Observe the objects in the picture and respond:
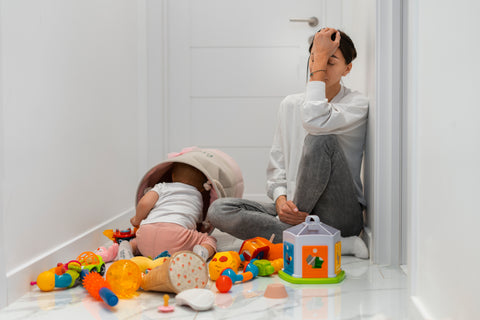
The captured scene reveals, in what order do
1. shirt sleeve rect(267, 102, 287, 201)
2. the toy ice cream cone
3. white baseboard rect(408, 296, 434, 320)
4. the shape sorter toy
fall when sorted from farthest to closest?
shirt sleeve rect(267, 102, 287, 201)
the shape sorter toy
the toy ice cream cone
white baseboard rect(408, 296, 434, 320)

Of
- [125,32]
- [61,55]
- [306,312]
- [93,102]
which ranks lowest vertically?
[306,312]

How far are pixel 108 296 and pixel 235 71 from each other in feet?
6.21

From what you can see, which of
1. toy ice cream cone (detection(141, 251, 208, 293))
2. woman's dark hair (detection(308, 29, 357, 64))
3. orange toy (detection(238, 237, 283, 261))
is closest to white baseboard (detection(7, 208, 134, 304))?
toy ice cream cone (detection(141, 251, 208, 293))

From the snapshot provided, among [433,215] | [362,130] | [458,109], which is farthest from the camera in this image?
[362,130]

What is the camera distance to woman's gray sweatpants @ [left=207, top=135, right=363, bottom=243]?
174cm

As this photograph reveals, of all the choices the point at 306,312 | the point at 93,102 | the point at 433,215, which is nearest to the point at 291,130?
the point at 93,102

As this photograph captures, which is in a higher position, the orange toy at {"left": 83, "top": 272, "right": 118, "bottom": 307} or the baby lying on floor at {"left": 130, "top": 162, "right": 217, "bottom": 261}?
the baby lying on floor at {"left": 130, "top": 162, "right": 217, "bottom": 261}

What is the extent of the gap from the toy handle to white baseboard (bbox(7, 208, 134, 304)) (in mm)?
256

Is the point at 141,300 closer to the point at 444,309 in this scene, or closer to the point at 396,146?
the point at 444,309

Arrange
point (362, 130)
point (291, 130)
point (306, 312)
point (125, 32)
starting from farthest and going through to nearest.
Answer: point (125, 32), point (291, 130), point (362, 130), point (306, 312)

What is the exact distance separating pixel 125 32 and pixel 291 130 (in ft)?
3.64

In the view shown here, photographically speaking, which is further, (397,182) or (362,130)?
(362,130)

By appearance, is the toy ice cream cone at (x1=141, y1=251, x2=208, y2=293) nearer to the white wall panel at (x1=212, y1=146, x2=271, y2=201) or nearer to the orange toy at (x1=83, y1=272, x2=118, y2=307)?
the orange toy at (x1=83, y1=272, x2=118, y2=307)

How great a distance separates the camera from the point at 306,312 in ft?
3.96
